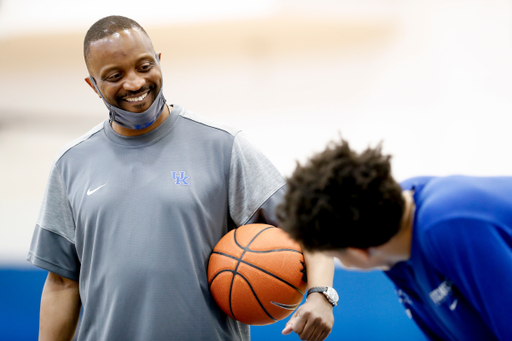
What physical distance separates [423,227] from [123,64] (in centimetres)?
91

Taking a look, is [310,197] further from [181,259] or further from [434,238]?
[181,259]

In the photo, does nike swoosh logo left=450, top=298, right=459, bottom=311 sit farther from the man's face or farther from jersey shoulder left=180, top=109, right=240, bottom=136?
the man's face

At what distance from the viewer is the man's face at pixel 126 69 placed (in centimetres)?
124

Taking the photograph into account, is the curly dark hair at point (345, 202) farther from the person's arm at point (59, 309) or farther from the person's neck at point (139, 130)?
the person's arm at point (59, 309)

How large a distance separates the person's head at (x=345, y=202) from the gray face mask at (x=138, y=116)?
0.63m

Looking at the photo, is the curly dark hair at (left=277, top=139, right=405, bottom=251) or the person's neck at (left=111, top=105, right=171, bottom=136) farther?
the person's neck at (left=111, top=105, right=171, bottom=136)

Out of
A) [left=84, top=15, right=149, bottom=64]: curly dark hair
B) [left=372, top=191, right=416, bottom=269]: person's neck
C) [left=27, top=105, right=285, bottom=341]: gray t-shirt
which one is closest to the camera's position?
[left=372, top=191, right=416, bottom=269]: person's neck

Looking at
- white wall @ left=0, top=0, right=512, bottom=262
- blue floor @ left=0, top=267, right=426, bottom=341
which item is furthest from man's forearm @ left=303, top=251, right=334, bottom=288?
white wall @ left=0, top=0, right=512, bottom=262

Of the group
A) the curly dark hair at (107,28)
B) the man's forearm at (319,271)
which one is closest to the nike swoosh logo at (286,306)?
the man's forearm at (319,271)

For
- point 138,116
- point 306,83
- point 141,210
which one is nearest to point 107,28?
point 138,116

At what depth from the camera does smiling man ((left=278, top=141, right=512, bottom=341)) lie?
0.68 metres

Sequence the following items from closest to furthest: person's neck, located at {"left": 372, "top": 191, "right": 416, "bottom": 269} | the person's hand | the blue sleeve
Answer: the blue sleeve < person's neck, located at {"left": 372, "top": 191, "right": 416, "bottom": 269} < the person's hand

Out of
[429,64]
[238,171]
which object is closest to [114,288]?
[238,171]

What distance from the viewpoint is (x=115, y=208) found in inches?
46.9
